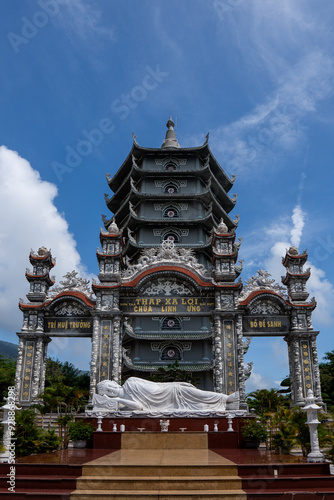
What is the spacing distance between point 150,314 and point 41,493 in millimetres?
14429

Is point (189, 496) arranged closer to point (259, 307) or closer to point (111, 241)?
point (259, 307)

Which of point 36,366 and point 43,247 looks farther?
point 43,247

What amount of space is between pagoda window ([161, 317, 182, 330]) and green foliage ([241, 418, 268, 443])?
1104cm

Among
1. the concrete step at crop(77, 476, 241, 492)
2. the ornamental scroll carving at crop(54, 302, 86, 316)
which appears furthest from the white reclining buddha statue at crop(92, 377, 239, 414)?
the ornamental scroll carving at crop(54, 302, 86, 316)

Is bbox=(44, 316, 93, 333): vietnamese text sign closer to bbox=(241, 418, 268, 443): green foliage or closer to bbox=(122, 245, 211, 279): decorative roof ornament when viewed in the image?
bbox=(122, 245, 211, 279): decorative roof ornament

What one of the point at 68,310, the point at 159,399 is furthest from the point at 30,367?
the point at 159,399

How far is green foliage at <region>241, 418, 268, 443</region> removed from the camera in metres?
14.6

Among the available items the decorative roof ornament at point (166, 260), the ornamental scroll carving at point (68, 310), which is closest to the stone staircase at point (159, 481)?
the ornamental scroll carving at point (68, 310)

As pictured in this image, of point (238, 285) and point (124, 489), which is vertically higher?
point (238, 285)

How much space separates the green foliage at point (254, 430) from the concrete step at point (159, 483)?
640 centimetres

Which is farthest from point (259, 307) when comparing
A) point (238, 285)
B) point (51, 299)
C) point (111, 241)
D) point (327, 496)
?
point (327, 496)

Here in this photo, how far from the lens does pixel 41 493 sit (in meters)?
8.16

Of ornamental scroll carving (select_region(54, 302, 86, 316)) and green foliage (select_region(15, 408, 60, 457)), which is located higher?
ornamental scroll carving (select_region(54, 302, 86, 316))

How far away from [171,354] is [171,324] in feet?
5.89
